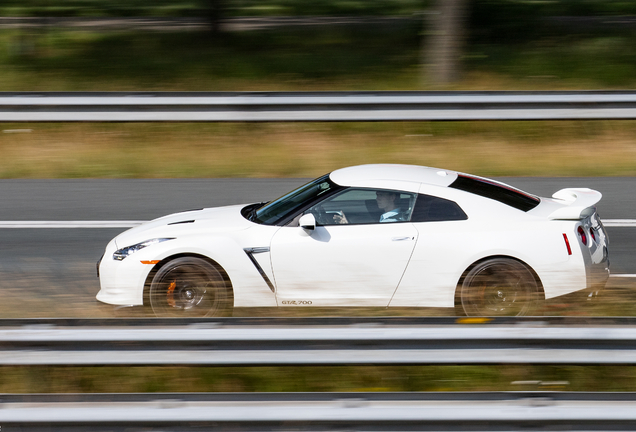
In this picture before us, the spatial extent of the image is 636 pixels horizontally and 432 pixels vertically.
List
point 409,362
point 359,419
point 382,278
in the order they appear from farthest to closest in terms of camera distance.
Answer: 1. point 382,278
2. point 409,362
3. point 359,419

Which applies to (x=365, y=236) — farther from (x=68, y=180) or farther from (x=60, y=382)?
(x=68, y=180)

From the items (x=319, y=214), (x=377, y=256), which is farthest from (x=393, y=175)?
(x=377, y=256)

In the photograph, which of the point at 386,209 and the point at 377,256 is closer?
the point at 377,256

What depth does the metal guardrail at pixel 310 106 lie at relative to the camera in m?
10.0

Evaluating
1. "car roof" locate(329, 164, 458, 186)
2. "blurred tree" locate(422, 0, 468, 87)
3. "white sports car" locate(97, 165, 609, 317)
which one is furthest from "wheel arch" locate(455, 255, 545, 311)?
"blurred tree" locate(422, 0, 468, 87)

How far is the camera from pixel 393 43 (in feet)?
47.9

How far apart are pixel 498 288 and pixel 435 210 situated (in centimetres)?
75

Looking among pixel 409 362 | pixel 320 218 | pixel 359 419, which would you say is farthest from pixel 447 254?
pixel 359 419

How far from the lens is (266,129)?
10.8 meters

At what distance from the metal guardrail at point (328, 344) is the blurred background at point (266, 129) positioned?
59 cm

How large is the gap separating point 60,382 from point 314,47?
37.9ft

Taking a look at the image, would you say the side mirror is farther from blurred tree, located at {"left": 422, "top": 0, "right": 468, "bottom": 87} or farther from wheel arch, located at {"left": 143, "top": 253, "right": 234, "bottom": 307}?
blurred tree, located at {"left": 422, "top": 0, "right": 468, "bottom": 87}

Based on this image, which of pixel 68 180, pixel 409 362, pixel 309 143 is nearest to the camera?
pixel 409 362

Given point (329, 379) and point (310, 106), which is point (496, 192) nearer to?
point (329, 379)
